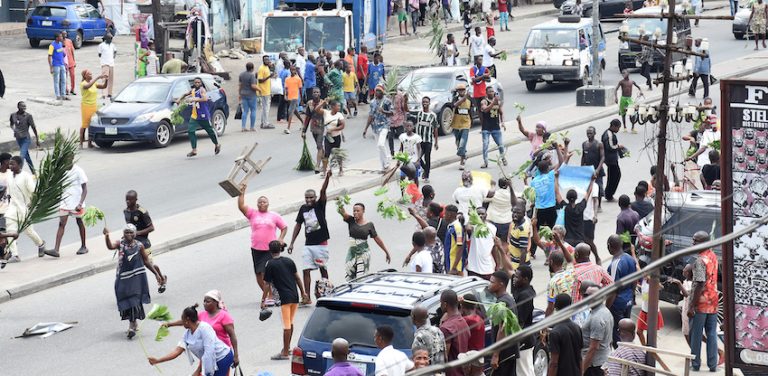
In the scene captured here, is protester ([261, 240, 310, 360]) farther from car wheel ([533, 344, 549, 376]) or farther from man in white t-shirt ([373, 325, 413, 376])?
man in white t-shirt ([373, 325, 413, 376])

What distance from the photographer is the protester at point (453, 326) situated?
447 inches

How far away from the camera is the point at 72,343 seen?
14945 mm

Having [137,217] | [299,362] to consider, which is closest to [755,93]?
[299,362]

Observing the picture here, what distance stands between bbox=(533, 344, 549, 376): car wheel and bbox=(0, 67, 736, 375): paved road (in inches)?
Result: 83.3

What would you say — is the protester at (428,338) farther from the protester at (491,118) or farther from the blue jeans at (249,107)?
the blue jeans at (249,107)

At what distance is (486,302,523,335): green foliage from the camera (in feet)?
37.8

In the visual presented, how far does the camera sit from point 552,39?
35.9 metres

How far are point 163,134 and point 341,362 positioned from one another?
18271mm

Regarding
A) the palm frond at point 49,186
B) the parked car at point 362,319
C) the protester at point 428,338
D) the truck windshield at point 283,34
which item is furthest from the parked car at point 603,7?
the palm frond at point 49,186

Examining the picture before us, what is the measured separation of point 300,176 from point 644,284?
418 inches

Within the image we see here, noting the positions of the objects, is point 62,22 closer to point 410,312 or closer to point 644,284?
point 644,284

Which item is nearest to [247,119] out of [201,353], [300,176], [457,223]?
[300,176]

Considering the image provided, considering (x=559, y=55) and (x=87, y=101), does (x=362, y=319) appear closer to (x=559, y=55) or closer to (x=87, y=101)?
(x=87, y=101)

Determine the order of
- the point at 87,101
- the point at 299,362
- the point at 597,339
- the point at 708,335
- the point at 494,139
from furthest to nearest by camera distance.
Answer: the point at 87,101
the point at 494,139
the point at 708,335
the point at 597,339
the point at 299,362
